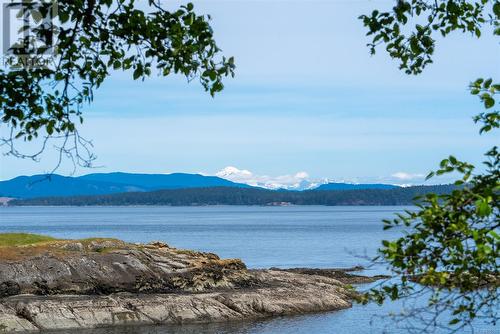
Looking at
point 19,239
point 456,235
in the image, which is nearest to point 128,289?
point 19,239

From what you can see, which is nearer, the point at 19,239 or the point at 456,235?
the point at 456,235

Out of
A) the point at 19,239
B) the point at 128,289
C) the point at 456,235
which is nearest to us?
the point at 456,235

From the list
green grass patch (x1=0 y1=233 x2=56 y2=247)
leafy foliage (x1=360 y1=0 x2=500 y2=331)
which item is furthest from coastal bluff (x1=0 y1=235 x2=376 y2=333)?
leafy foliage (x1=360 y1=0 x2=500 y2=331)

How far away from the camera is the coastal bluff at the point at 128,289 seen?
3694cm

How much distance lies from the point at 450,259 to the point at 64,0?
17.7ft

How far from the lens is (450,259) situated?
735 cm

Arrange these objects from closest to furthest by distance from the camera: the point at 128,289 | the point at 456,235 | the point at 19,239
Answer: the point at 456,235 → the point at 128,289 → the point at 19,239

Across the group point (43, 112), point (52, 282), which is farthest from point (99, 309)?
point (43, 112)

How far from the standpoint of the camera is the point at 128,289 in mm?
40344

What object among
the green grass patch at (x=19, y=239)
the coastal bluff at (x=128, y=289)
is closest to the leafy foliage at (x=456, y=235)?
the coastal bluff at (x=128, y=289)

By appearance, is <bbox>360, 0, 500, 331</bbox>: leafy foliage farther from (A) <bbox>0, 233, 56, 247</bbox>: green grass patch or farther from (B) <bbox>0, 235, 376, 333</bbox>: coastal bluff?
(A) <bbox>0, 233, 56, 247</bbox>: green grass patch

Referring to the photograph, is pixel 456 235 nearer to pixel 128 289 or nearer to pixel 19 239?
pixel 128 289

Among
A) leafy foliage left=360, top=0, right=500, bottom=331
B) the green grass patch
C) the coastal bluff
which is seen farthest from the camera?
the green grass patch

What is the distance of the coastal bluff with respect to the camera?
1454 inches
